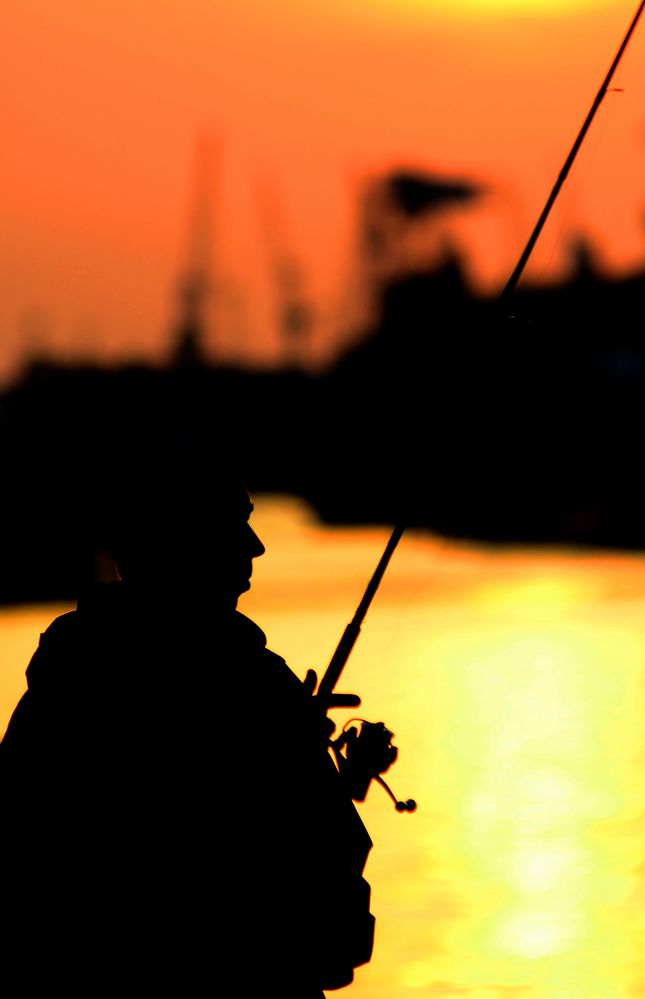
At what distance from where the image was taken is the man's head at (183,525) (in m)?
2.51

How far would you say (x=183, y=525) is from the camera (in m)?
2.52

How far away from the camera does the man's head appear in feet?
8.24

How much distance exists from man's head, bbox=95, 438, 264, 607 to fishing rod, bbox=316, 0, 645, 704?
0.38 metres

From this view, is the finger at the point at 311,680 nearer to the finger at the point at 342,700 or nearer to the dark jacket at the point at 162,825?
the finger at the point at 342,700

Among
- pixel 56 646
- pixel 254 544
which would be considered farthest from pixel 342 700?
pixel 56 646

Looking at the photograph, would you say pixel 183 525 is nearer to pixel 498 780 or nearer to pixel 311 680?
pixel 311 680

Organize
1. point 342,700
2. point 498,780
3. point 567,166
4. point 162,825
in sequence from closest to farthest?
point 162,825 → point 342,700 → point 567,166 → point 498,780

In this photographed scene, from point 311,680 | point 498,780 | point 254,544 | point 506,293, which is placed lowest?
point 498,780

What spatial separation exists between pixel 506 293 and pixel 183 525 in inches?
45.3

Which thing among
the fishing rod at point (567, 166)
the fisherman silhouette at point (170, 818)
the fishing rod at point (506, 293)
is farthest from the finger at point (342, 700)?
the fishing rod at point (567, 166)

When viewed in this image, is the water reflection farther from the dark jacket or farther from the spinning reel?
the dark jacket

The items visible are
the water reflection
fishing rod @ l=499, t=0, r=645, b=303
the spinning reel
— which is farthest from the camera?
the water reflection

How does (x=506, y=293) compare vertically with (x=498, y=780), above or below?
above

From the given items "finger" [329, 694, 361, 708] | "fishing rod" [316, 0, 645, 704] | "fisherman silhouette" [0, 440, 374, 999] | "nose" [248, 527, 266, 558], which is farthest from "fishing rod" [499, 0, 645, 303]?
"fisherman silhouette" [0, 440, 374, 999]
